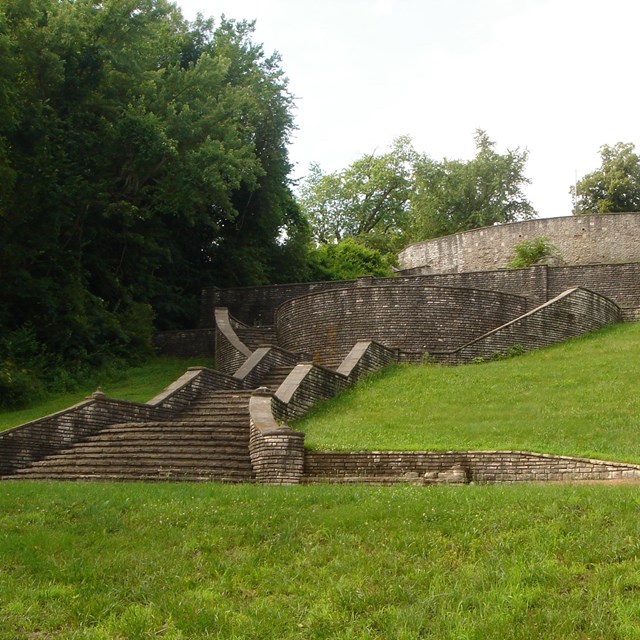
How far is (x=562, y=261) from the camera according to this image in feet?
126

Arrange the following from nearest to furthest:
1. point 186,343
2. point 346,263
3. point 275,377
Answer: point 275,377 < point 186,343 < point 346,263

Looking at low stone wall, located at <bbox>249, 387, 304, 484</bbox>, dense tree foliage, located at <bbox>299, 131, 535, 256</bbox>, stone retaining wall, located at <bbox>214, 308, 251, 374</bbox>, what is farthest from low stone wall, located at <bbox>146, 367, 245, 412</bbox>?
dense tree foliage, located at <bbox>299, 131, 535, 256</bbox>

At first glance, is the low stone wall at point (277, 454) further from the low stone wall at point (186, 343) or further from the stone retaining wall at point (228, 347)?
the low stone wall at point (186, 343)

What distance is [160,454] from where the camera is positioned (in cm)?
1552

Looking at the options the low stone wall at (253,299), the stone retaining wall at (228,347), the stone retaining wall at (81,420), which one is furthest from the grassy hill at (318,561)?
the low stone wall at (253,299)

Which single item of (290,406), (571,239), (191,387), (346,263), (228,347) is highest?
(571,239)

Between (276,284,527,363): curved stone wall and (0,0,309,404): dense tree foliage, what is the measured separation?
19.1 ft

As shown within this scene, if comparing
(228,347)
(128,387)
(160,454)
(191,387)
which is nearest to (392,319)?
(228,347)

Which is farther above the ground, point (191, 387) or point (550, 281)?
point (550, 281)

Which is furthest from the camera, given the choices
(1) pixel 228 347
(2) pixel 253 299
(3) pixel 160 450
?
(2) pixel 253 299

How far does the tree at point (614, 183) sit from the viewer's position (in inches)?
2089

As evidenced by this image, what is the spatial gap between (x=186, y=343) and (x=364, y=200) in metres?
32.2

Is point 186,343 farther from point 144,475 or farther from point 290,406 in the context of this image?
point 144,475

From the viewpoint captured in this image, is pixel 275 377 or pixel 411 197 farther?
pixel 411 197
